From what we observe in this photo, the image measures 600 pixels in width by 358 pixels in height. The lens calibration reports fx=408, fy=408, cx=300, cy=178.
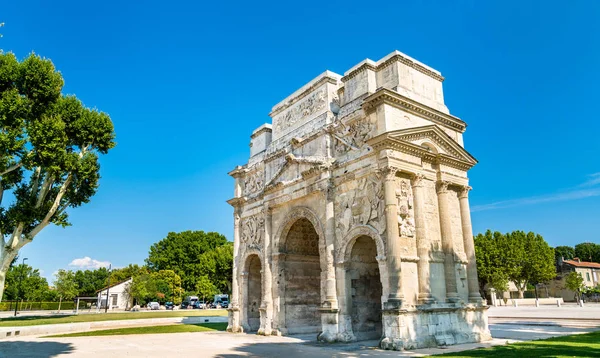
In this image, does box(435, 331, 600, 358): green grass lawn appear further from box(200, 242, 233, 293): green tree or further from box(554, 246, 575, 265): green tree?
box(554, 246, 575, 265): green tree

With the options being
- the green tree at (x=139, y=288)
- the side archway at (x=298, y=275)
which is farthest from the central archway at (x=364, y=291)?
the green tree at (x=139, y=288)

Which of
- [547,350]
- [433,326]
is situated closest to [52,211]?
[433,326]

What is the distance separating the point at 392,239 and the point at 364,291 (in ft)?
12.0

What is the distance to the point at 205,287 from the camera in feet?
169

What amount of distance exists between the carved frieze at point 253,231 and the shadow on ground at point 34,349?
944 cm

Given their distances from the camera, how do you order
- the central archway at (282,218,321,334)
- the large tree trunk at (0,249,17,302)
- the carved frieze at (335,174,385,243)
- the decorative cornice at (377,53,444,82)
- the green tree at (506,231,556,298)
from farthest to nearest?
the green tree at (506,231,556,298) < the large tree trunk at (0,249,17,302) < the central archway at (282,218,321,334) < the decorative cornice at (377,53,444,82) < the carved frieze at (335,174,385,243)

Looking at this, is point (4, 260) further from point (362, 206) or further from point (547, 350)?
point (547, 350)

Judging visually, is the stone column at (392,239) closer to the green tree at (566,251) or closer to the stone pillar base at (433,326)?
the stone pillar base at (433,326)

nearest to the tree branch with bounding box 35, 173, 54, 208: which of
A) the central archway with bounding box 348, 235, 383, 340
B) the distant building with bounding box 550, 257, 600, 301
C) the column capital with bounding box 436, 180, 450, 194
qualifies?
the central archway with bounding box 348, 235, 383, 340

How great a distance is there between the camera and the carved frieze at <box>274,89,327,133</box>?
19.1 m

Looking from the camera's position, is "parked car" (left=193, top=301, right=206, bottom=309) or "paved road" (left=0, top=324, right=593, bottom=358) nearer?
"paved road" (left=0, top=324, right=593, bottom=358)

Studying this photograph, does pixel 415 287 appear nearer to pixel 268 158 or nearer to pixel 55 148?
pixel 268 158

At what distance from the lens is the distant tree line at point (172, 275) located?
51688mm

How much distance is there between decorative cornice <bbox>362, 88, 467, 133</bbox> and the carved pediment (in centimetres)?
83
